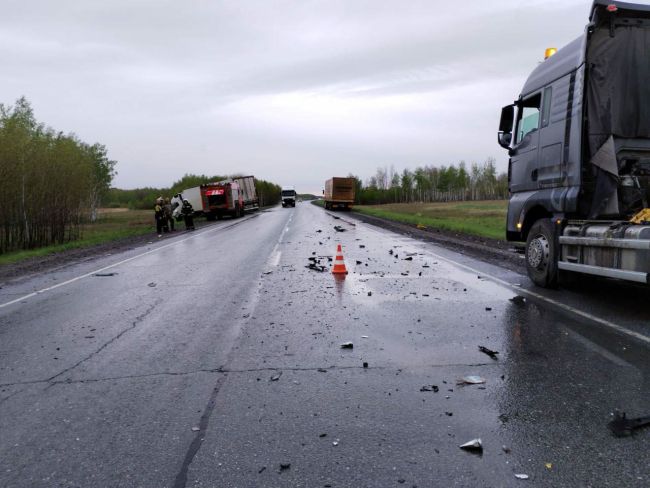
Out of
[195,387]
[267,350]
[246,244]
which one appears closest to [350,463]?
[195,387]

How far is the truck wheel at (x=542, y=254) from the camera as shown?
759 centimetres

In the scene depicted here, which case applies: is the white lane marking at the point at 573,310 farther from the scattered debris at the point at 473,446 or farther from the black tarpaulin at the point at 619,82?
the scattered debris at the point at 473,446

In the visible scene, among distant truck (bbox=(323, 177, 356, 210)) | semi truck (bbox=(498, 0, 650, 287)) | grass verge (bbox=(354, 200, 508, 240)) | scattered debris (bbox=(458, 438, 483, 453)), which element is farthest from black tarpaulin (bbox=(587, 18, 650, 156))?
distant truck (bbox=(323, 177, 356, 210))

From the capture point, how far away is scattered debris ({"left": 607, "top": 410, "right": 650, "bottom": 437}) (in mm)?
3023

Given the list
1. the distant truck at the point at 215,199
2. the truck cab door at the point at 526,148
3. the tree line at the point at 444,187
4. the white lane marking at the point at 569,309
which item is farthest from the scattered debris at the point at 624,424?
the tree line at the point at 444,187

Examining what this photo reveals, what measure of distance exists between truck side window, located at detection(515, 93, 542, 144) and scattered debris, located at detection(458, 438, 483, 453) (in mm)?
6722

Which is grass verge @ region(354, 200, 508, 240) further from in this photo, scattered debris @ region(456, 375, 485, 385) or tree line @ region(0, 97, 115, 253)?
tree line @ region(0, 97, 115, 253)

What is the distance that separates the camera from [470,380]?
157 inches

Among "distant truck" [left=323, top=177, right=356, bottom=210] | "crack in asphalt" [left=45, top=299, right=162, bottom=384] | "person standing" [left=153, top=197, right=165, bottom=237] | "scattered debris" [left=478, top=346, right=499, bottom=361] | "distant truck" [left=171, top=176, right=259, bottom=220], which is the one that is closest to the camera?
"crack in asphalt" [left=45, top=299, right=162, bottom=384]

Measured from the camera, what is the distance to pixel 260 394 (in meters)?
3.78

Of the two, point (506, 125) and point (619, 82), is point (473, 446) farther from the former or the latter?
point (506, 125)

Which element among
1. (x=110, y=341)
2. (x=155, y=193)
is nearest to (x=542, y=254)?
(x=110, y=341)

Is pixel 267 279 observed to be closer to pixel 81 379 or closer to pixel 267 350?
pixel 267 350

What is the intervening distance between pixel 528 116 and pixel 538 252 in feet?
8.44
